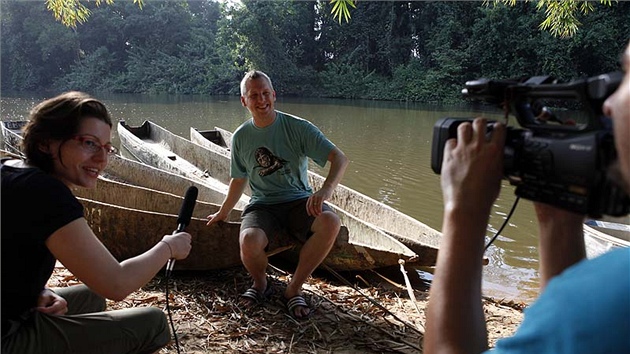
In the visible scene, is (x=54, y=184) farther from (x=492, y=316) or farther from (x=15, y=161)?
(x=492, y=316)

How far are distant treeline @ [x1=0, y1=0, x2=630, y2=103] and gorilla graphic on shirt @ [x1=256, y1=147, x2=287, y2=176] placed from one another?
21.7 metres

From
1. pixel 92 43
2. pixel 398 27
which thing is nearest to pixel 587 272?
pixel 398 27

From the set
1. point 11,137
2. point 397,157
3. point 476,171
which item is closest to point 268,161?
point 476,171

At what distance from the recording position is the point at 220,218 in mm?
3518

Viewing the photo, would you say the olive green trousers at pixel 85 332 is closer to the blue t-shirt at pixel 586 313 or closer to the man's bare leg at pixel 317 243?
the man's bare leg at pixel 317 243

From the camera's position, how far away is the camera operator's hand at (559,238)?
1.14 meters

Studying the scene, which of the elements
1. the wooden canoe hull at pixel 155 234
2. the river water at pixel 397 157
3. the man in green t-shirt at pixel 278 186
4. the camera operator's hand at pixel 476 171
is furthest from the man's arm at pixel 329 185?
the river water at pixel 397 157

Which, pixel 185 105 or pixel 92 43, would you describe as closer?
pixel 185 105

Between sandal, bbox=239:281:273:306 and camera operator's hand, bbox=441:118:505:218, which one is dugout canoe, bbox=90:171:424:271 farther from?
camera operator's hand, bbox=441:118:505:218

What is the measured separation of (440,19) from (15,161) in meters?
32.6

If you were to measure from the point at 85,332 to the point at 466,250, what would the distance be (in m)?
1.47

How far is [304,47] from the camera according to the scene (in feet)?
121

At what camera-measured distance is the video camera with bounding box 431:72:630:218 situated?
792 millimetres

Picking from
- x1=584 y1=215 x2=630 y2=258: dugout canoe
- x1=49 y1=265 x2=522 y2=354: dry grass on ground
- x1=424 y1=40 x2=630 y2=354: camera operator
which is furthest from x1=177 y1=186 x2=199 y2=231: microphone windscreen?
x1=584 y1=215 x2=630 y2=258: dugout canoe
